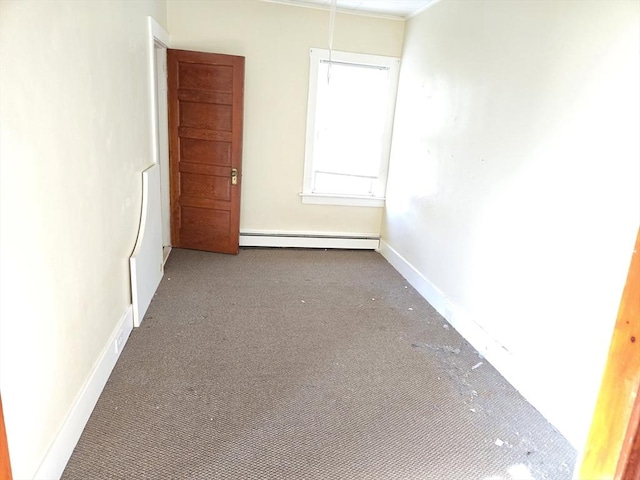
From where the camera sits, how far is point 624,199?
1.81m

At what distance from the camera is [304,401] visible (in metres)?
2.22

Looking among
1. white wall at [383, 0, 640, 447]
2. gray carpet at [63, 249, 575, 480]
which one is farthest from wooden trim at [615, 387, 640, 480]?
gray carpet at [63, 249, 575, 480]

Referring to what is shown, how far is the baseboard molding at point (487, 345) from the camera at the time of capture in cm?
219

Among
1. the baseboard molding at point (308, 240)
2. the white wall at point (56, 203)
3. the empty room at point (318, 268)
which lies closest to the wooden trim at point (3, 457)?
the empty room at point (318, 268)

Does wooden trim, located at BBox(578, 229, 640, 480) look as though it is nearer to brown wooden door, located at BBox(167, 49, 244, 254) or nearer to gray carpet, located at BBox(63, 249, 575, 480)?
gray carpet, located at BBox(63, 249, 575, 480)

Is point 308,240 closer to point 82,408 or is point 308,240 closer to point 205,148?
point 205,148

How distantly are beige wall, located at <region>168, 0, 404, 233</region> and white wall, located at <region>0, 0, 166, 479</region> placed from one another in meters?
1.73

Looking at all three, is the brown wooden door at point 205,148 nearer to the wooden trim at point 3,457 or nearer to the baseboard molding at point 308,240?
the baseboard molding at point 308,240

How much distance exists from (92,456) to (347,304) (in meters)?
2.09

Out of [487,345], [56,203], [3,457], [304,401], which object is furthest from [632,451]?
[487,345]

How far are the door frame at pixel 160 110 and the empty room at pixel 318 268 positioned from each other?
0.03 meters

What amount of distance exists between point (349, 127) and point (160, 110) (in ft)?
6.50

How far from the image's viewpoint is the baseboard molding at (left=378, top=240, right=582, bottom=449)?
2.19 m

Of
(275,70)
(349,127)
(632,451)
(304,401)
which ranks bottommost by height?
(304,401)
